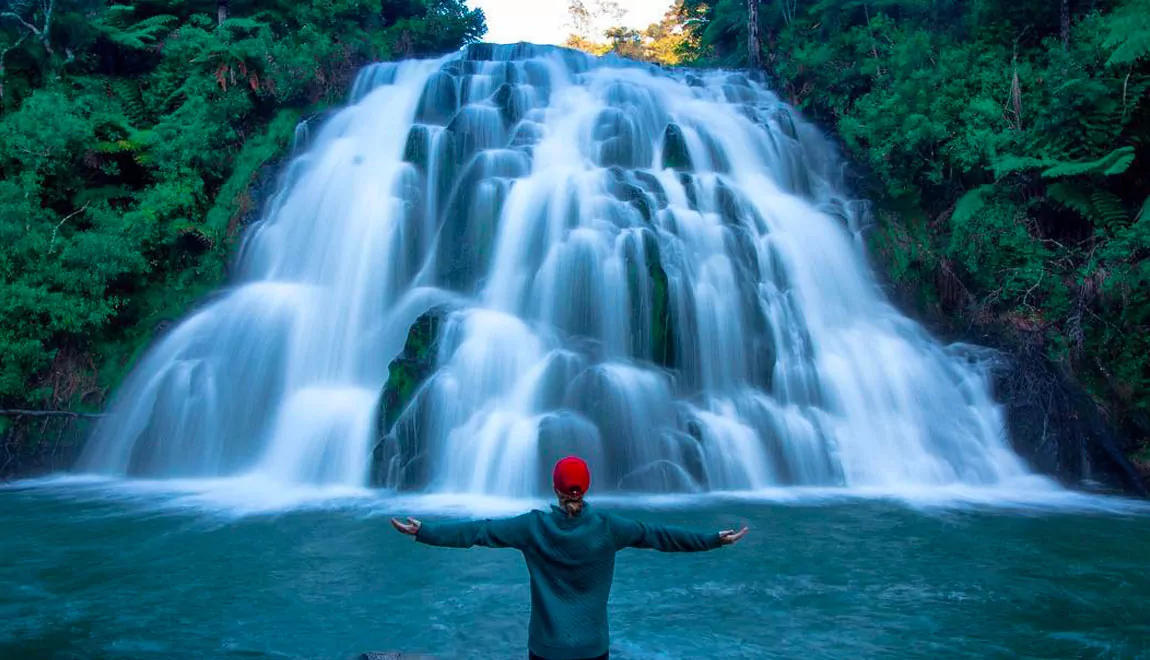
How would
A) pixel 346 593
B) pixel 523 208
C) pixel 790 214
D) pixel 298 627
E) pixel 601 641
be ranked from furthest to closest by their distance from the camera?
pixel 790 214
pixel 523 208
pixel 346 593
pixel 298 627
pixel 601 641

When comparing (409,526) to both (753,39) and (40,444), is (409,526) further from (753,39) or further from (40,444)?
(753,39)

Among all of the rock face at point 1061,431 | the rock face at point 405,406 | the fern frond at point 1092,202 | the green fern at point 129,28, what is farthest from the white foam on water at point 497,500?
the green fern at point 129,28

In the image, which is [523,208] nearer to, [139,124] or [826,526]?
[826,526]

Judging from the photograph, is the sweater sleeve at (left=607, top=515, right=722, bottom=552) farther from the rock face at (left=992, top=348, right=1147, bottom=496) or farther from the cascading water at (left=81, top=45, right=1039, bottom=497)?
the rock face at (left=992, top=348, right=1147, bottom=496)

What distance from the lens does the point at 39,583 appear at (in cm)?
762

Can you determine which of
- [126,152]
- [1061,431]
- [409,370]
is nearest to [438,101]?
[126,152]

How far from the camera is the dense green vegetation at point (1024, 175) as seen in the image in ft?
43.9

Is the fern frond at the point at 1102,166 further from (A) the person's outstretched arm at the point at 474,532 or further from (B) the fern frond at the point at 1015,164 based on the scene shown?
(A) the person's outstretched arm at the point at 474,532

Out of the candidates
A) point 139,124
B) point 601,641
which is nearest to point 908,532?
point 601,641

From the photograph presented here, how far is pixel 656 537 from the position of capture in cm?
355

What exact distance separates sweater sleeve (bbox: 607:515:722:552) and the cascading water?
7.76 m

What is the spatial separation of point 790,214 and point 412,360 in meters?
8.68

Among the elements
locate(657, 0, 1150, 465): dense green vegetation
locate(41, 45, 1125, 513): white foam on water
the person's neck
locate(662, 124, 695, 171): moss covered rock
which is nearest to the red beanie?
the person's neck

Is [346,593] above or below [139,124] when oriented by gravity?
below
